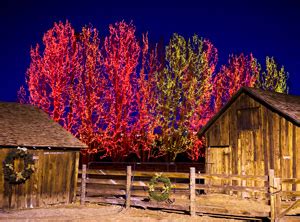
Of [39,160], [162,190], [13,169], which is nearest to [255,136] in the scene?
[162,190]

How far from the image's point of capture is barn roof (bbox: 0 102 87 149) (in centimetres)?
1538

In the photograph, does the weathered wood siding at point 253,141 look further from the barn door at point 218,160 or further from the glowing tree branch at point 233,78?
the glowing tree branch at point 233,78

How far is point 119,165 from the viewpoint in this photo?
28609 millimetres

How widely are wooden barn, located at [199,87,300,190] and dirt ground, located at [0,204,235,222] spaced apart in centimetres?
674

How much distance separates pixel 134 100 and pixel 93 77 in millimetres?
3412

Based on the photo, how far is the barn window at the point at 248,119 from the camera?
19.3m

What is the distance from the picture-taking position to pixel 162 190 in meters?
14.5

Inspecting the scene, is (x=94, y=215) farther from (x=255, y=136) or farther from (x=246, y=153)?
(x=255, y=136)

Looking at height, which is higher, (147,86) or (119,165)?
(147,86)

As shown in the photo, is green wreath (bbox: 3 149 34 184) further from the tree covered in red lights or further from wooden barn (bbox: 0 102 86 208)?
the tree covered in red lights

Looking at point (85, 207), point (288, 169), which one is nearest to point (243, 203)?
point (288, 169)

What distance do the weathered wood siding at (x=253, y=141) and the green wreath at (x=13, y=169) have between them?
964cm

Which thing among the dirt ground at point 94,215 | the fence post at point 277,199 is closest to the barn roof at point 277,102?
the fence post at point 277,199

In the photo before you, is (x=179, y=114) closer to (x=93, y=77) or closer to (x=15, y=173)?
(x=93, y=77)
